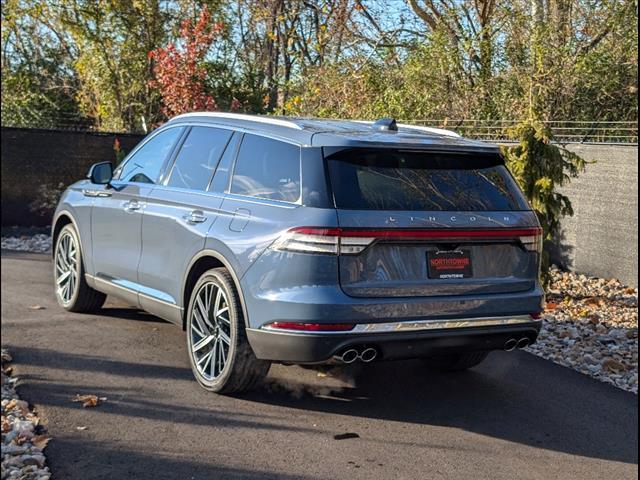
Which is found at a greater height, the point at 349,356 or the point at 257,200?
the point at 257,200

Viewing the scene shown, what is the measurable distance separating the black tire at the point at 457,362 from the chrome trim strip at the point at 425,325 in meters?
1.00

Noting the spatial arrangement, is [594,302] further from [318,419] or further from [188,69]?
[188,69]

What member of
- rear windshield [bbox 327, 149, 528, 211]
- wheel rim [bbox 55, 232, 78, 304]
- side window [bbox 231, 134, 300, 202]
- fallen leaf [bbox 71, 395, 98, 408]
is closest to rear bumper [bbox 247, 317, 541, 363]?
rear windshield [bbox 327, 149, 528, 211]

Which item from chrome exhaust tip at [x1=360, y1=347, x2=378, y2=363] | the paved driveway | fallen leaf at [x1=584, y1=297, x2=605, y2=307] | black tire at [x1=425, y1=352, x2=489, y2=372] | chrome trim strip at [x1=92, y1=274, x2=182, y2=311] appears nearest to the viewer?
the paved driveway

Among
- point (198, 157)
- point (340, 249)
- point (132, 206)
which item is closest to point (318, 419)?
point (340, 249)

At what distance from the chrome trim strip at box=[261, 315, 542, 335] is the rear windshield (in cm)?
67

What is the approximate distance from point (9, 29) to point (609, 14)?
13712 mm

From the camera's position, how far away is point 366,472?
453cm

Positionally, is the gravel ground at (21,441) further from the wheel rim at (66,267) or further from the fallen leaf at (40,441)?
the wheel rim at (66,267)

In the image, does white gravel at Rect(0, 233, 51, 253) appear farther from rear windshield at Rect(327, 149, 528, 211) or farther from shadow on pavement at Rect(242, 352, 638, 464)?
rear windshield at Rect(327, 149, 528, 211)

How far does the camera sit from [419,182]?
533cm

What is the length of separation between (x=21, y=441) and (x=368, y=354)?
1982 millimetres

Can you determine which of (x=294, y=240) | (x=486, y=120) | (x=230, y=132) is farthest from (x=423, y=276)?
(x=486, y=120)

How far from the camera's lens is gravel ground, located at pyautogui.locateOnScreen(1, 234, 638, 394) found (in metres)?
6.94
